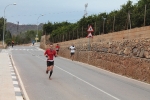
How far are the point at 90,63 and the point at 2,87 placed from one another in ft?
59.5

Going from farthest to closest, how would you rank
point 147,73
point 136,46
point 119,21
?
1. point 119,21
2. point 136,46
3. point 147,73

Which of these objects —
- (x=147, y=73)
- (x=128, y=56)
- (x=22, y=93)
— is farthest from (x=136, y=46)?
(x=22, y=93)

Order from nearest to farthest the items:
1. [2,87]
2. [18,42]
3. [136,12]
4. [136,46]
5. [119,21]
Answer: [2,87] → [136,46] → [136,12] → [119,21] → [18,42]

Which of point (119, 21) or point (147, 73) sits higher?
point (119, 21)

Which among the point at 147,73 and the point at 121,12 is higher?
the point at 121,12

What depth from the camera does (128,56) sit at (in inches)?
844

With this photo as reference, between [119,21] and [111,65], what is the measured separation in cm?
1062

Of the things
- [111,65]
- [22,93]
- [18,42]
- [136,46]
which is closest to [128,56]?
[136,46]

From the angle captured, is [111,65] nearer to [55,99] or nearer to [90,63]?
[90,63]

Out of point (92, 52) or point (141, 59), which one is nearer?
point (141, 59)

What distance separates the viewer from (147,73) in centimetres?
1809

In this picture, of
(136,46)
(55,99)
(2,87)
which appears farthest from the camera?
(136,46)

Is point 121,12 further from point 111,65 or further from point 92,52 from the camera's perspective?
point 111,65

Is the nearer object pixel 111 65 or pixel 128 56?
pixel 128 56
